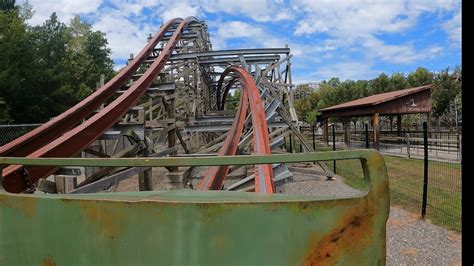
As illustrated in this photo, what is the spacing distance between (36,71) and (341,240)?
87.9 ft

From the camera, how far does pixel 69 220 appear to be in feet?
4.77

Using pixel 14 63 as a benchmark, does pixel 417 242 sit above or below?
below

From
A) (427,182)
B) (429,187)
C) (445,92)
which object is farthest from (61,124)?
(445,92)

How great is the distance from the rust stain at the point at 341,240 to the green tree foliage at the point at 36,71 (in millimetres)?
24298

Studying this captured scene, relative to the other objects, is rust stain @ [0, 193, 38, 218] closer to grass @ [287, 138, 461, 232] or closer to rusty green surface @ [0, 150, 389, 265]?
rusty green surface @ [0, 150, 389, 265]

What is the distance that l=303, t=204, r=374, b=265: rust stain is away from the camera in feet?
4.24

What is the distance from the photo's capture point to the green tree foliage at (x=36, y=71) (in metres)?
22.1

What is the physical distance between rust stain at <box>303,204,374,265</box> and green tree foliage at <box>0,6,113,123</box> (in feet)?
79.7

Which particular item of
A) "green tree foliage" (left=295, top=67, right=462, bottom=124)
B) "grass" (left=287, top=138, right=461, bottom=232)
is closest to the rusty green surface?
"grass" (left=287, top=138, right=461, bottom=232)

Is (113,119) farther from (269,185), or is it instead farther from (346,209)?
(346,209)

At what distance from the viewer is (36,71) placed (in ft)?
77.2

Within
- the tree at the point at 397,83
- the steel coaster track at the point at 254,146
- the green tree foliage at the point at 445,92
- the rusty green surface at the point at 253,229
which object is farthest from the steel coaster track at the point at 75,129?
the tree at the point at 397,83

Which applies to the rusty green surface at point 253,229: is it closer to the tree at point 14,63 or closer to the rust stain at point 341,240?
the rust stain at point 341,240

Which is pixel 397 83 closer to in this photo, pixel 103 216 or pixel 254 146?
pixel 254 146
